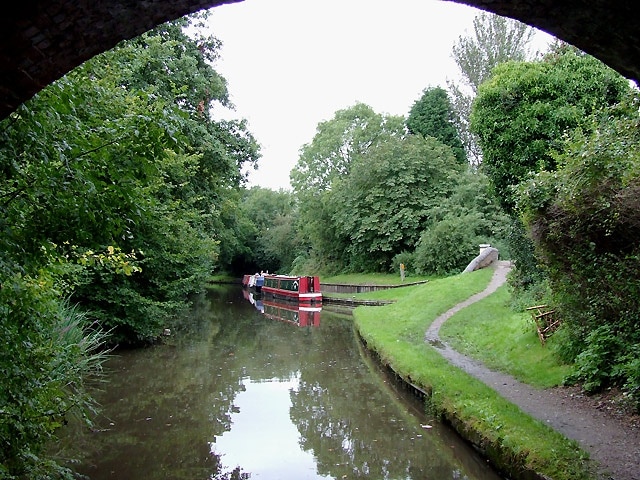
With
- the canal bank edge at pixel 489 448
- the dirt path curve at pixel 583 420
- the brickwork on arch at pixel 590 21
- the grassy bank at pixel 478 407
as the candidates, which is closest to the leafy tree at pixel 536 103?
the grassy bank at pixel 478 407

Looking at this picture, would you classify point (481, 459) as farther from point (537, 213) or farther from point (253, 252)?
point (253, 252)

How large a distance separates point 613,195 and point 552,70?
6.24m

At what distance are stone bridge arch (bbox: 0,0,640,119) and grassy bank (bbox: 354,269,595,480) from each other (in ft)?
11.5

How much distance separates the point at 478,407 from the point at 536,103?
711 centimetres

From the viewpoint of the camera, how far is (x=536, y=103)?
11156 millimetres

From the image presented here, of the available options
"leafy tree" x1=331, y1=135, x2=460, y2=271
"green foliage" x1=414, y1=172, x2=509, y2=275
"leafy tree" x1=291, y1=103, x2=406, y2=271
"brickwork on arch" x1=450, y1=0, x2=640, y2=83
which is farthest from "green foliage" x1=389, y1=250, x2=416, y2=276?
"brickwork on arch" x1=450, y1=0, x2=640, y2=83

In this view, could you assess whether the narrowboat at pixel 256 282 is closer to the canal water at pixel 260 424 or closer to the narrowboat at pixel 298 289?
the narrowboat at pixel 298 289

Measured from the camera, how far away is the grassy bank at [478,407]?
4914mm

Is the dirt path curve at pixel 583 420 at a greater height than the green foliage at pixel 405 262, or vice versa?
the green foliage at pixel 405 262

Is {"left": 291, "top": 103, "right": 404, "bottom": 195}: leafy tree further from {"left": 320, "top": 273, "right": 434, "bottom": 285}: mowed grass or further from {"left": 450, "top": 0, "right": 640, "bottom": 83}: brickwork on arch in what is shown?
{"left": 450, "top": 0, "right": 640, "bottom": 83}: brickwork on arch

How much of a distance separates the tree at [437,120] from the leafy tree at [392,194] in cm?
492

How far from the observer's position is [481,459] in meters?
6.02

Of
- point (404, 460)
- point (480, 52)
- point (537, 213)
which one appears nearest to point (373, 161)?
point (480, 52)

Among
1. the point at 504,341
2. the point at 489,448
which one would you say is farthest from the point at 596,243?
the point at 504,341
